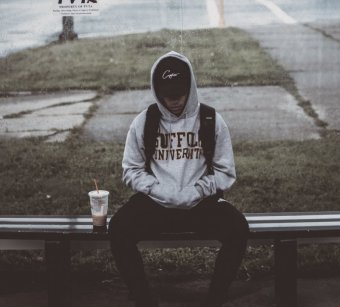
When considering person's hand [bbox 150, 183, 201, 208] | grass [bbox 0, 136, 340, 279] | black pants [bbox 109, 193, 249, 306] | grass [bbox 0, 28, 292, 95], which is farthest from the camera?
grass [bbox 0, 28, 292, 95]

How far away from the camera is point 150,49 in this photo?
617 centimetres

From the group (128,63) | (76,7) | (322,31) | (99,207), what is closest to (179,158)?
(99,207)

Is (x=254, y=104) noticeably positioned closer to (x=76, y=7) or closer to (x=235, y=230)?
(x=76, y=7)

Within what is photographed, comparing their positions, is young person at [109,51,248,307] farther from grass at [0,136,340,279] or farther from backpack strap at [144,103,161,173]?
grass at [0,136,340,279]

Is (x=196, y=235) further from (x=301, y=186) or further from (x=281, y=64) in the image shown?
(x=281, y=64)

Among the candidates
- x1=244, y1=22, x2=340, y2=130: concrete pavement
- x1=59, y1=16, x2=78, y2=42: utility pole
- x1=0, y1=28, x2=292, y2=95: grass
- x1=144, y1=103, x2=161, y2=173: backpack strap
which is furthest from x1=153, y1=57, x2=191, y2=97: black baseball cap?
x1=244, y1=22, x2=340, y2=130: concrete pavement

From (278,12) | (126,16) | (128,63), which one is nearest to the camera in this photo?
(126,16)

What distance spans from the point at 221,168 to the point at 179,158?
0.22m

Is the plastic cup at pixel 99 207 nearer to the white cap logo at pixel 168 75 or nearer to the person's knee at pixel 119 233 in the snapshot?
the person's knee at pixel 119 233

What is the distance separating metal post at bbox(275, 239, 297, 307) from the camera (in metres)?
3.65

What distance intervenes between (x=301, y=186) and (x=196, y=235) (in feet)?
5.96

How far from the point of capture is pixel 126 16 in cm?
527

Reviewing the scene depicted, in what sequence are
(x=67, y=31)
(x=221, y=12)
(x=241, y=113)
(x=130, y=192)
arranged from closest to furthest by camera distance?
1. (x=130, y=192)
2. (x=67, y=31)
3. (x=221, y=12)
4. (x=241, y=113)

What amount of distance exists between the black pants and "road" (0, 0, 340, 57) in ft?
5.67
